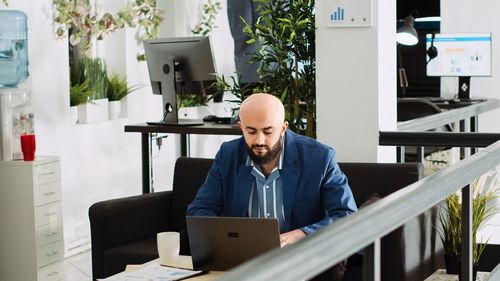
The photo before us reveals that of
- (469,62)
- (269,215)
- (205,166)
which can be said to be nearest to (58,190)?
(205,166)

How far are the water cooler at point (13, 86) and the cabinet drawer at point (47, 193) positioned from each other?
240mm

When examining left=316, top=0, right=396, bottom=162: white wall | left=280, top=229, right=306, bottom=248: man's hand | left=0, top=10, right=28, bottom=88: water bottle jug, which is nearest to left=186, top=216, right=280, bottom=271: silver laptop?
left=280, top=229, right=306, bottom=248: man's hand

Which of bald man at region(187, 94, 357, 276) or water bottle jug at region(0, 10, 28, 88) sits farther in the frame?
water bottle jug at region(0, 10, 28, 88)

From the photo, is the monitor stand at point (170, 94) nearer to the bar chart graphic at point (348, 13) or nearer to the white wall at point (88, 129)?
the white wall at point (88, 129)

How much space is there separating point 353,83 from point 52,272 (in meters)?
2.22

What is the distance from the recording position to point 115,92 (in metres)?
7.96

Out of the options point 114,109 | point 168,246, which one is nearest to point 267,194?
point 168,246

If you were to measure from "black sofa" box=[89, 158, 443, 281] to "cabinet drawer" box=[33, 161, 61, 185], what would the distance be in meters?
1.04

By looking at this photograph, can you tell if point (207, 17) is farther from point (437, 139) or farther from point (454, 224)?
point (454, 224)

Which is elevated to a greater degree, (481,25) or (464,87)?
(481,25)

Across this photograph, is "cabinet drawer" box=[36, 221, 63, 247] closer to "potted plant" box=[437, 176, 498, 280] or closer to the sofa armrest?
the sofa armrest

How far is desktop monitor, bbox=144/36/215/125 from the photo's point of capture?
6824 millimetres

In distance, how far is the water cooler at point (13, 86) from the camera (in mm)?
5746

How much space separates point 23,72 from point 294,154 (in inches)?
114
